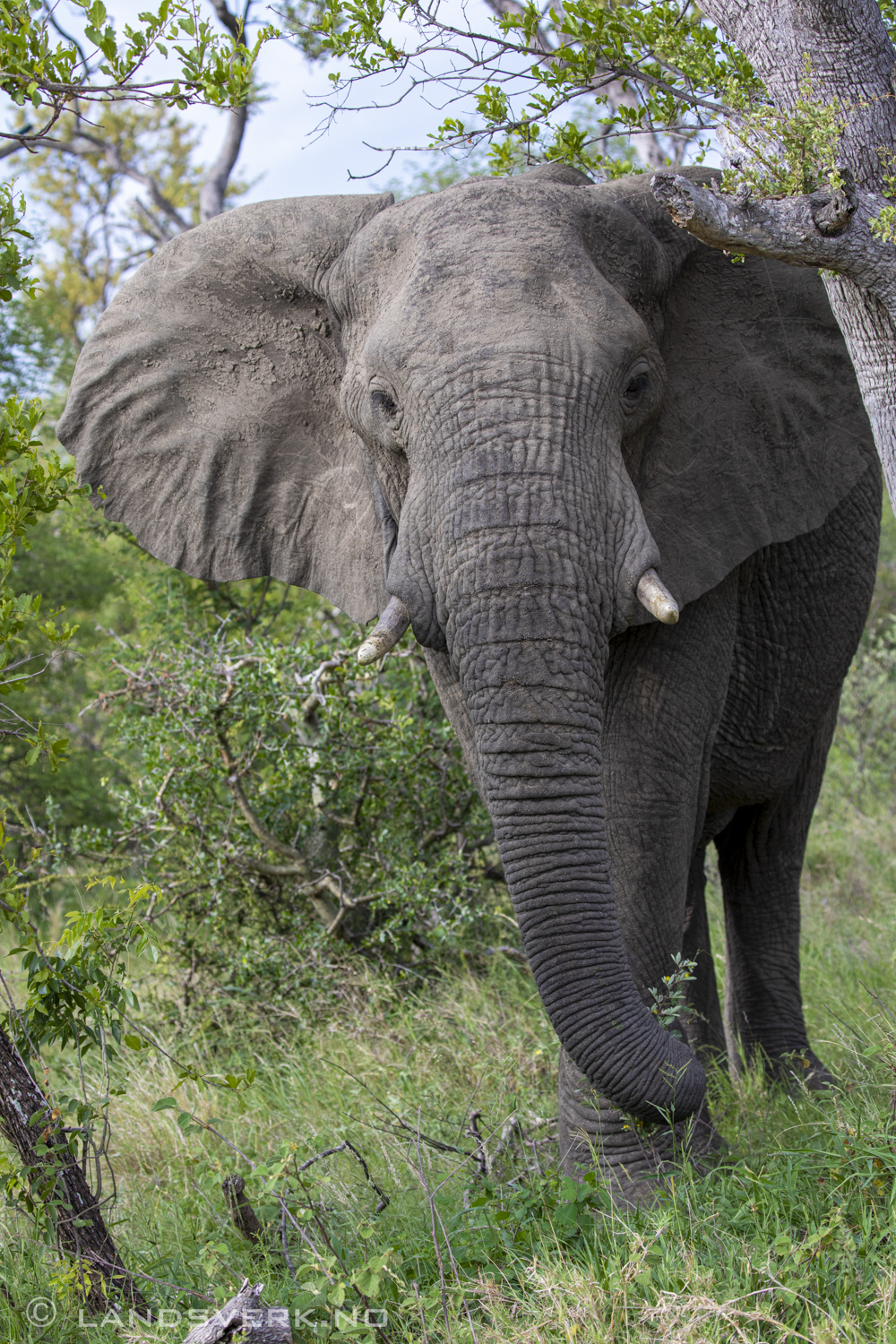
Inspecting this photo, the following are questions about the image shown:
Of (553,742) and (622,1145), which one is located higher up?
(553,742)

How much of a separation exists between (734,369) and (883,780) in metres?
6.24

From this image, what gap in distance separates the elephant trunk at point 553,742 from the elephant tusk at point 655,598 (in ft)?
0.24

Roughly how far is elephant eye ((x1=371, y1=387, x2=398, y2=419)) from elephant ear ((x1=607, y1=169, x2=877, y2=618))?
685mm

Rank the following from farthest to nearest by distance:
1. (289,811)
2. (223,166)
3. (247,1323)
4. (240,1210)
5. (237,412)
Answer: (223,166)
(289,811)
(237,412)
(240,1210)
(247,1323)

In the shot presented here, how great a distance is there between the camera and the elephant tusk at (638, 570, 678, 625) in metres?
3.07

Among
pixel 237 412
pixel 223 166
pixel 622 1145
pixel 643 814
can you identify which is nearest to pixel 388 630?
pixel 643 814

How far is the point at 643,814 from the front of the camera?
12.1 feet

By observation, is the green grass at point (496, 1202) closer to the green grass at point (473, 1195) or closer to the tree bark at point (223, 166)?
the green grass at point (473, 1195)

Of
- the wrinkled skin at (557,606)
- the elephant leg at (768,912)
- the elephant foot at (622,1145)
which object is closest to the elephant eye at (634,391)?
the wrinkled skin at (557,606)

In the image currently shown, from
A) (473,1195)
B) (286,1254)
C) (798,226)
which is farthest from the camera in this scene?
(473,1195)

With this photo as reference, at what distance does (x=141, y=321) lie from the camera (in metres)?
4.25

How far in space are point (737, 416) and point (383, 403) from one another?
1.11 meters

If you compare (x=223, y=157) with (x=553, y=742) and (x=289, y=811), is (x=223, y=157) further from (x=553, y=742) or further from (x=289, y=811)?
(x=553, y=742)

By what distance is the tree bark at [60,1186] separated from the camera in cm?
297
